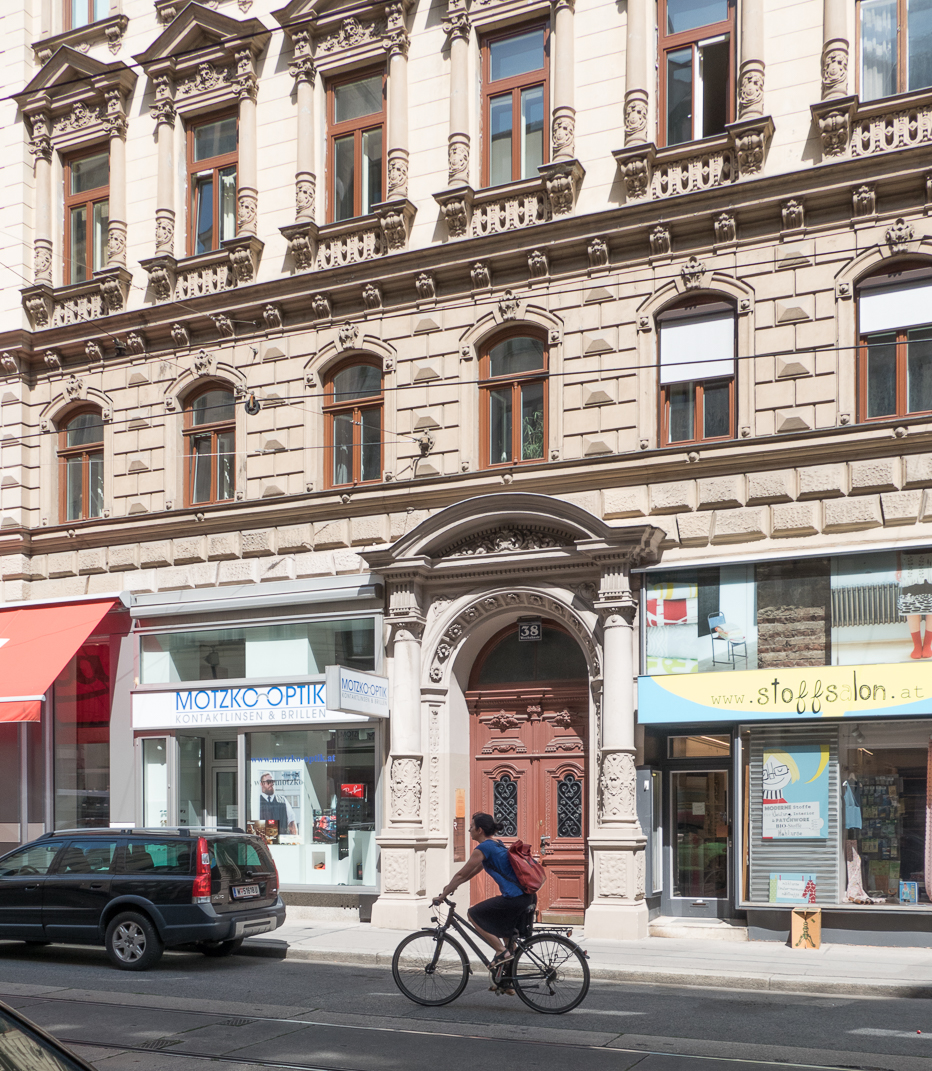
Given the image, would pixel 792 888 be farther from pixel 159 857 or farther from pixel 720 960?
pixel 159 857

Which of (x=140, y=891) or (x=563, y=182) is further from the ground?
(x=563, y=182)

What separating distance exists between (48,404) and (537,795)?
36.0 ft

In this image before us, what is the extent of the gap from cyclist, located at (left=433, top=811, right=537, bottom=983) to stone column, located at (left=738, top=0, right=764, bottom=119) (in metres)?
10.1

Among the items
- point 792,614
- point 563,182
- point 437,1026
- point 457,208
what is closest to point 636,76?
point 563,182

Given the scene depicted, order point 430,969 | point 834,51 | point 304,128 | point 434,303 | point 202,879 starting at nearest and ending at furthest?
point 430,969, point 202,879, point 834,51, point 434,303, point 304,128

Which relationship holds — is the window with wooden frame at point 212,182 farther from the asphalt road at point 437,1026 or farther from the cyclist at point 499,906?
the cyclist at point 499,906

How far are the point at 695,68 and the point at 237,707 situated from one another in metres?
11.2

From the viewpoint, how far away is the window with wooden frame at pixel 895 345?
587 inches

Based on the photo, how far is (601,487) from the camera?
16562mm

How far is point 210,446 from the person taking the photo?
19891 mm

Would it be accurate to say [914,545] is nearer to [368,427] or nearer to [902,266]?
[902,266]

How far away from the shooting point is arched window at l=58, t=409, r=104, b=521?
68.7 ft

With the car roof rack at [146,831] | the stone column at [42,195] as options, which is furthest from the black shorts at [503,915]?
the stone column at [42,195]

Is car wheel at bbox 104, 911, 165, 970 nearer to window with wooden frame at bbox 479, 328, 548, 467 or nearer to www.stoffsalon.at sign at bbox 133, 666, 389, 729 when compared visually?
www.stoffsalon.at sign at bbox 133, 666, 389, 729
